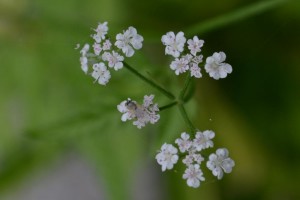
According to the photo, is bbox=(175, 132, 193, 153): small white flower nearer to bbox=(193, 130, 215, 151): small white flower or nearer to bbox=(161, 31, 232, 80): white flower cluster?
bbox=(193, 130, 215, 151): small white flower

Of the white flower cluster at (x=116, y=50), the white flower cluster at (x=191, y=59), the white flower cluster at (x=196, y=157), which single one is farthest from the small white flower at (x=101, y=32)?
the white flower cluster at (x=196, y=157)

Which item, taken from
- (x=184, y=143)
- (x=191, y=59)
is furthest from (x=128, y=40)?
(x=184, y=143)

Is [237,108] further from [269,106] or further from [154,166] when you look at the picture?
[154,166]

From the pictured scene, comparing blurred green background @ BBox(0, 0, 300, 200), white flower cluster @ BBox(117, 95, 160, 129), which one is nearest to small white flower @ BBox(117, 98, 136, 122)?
white flower cluster @ BBox(117, 95, 160, 129)

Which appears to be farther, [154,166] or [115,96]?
[154,166]

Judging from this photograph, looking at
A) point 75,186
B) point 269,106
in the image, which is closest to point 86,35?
point 269,106
